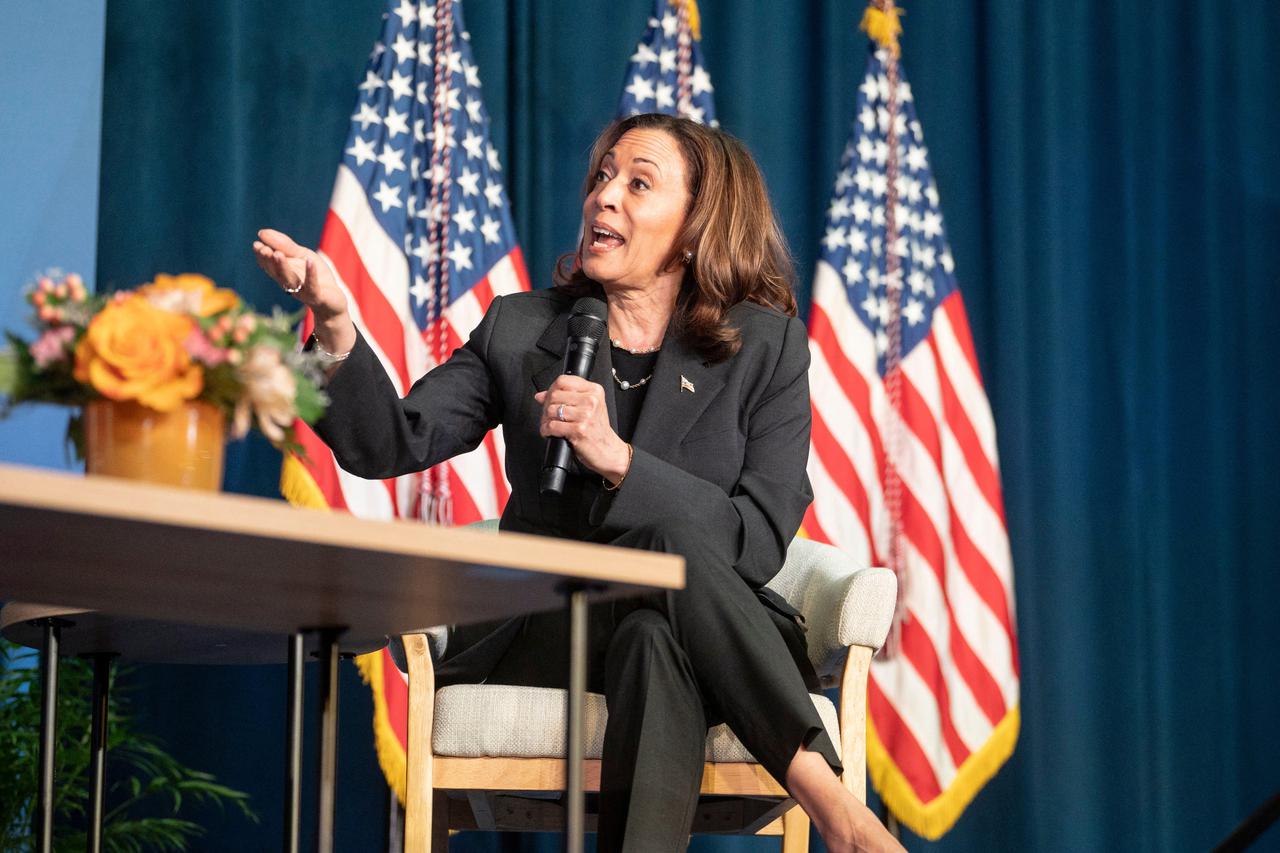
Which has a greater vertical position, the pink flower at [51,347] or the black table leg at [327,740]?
the pink flower at [51,347]

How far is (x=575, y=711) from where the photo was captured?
3.78 ft

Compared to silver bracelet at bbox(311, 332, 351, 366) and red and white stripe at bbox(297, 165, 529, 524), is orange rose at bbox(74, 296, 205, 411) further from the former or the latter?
red and white stripe at bbox(297, 165, 529, 524)

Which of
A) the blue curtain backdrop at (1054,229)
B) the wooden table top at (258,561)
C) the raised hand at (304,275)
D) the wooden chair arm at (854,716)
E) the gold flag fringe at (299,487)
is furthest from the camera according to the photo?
the blue curtain backdrop at (1054,229)

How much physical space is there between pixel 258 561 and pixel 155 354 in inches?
6.8

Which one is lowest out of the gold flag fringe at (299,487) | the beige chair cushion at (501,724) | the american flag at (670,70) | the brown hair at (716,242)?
the beige chair cushion at (501,724)

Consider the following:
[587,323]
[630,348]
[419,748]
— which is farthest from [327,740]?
[630,348]

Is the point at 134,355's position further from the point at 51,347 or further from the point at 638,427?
the point at 638,427

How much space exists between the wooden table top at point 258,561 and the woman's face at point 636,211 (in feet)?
2.95

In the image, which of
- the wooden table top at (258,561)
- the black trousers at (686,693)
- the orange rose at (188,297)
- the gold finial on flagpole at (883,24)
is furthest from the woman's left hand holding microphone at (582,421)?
the gold finial on flagpole at (883,24)

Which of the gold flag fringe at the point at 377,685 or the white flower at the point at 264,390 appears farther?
the gold flag fringe at the point at 377,685

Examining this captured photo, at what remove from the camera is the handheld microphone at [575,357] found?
1684 millimetres

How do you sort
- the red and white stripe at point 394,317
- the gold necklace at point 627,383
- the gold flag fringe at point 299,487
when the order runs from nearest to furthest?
the gold necklace at point 627,383
the gold flag fringe at point 299,487
the red and white stripe at point 394,317

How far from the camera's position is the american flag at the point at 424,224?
10.0 feet

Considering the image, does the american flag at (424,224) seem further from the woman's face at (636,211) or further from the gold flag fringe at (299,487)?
the woman's face at (636,211)
